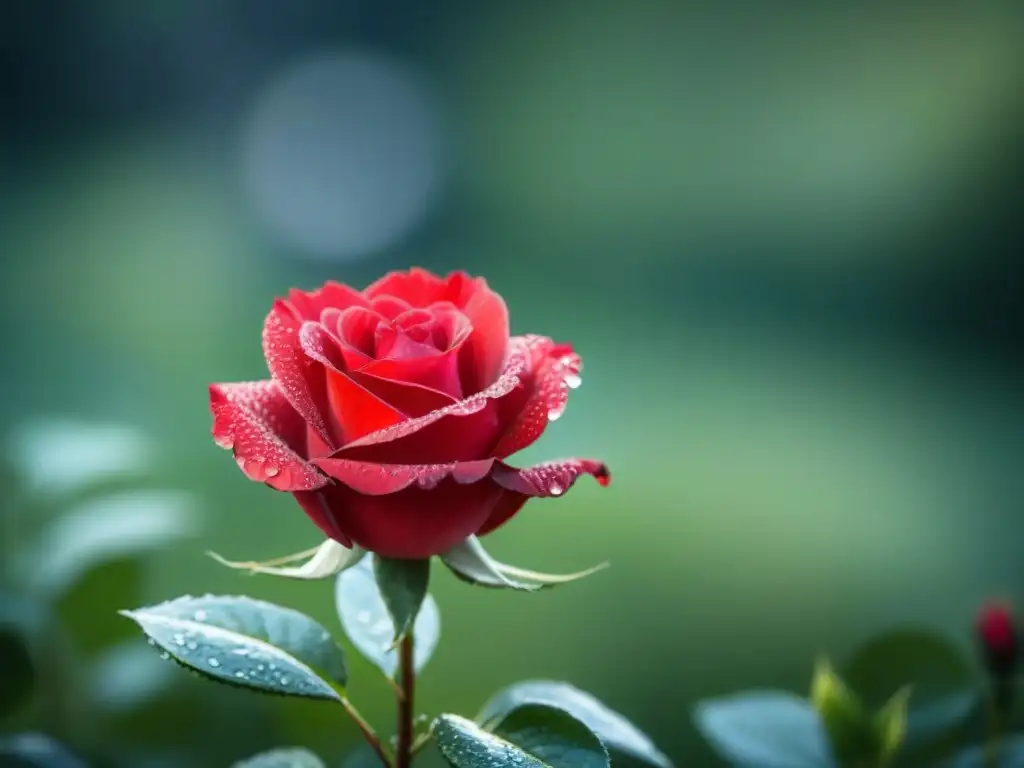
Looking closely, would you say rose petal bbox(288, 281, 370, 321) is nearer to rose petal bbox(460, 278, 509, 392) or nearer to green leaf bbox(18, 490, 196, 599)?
rose petal bbox(460, 278, 509, 392)

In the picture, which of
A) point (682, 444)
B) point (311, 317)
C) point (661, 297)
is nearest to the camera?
point (311, 317)

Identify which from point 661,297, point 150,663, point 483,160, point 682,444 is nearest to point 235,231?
point 483,160

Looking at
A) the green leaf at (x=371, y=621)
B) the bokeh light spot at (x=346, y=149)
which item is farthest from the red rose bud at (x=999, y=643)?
the bokeh light spot at (x=346, y=149)

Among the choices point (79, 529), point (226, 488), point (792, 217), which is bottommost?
point (226, 488)

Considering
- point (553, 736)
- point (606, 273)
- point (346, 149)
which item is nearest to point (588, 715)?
point (553, 736)

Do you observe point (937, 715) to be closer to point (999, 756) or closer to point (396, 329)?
point (999, 756)

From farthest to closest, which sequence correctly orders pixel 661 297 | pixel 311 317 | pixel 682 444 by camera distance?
pixel 661 297 < pixel 682 444 < pixel 311 317

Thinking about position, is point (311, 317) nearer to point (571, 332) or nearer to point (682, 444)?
point (682, 444)
